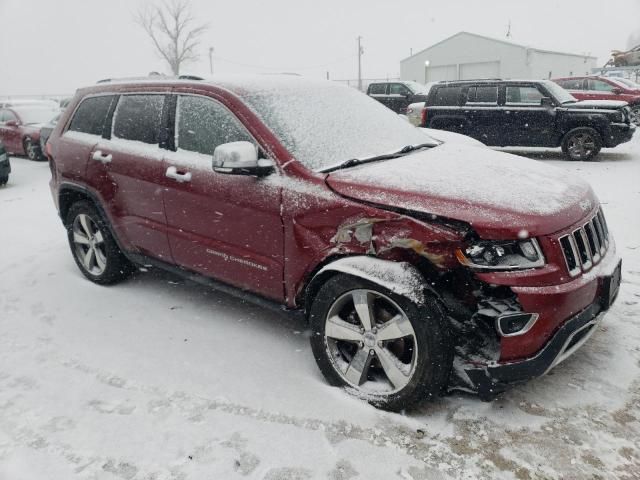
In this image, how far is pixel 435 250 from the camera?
248 cm

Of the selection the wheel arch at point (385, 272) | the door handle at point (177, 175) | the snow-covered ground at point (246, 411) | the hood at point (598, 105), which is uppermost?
the hood at point (598, 105)

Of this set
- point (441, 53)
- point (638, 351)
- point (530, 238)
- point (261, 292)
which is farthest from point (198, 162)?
point (441, 53)

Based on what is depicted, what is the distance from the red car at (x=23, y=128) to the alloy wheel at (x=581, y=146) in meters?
12.2

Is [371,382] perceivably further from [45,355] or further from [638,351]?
[45,355]

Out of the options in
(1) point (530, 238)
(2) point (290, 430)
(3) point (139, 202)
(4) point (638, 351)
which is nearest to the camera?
(1) point (530, 238)

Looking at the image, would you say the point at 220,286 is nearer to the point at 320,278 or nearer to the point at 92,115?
the point at 320,278

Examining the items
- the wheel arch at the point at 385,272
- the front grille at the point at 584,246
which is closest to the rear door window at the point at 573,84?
the front grille at the point at 584,246

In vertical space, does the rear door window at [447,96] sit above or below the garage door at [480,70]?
below

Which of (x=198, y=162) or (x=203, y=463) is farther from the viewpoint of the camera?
(x=198, y=162)

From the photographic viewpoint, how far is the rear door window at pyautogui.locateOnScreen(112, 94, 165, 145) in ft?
12.2

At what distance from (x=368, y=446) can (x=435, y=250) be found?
3.34 feet

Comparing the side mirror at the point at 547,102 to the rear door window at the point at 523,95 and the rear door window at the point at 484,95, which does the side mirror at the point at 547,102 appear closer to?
the rear door window at the point at 523,95

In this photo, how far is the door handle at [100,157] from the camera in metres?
4.00

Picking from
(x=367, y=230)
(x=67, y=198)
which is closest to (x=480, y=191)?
(x=367, y=230)
